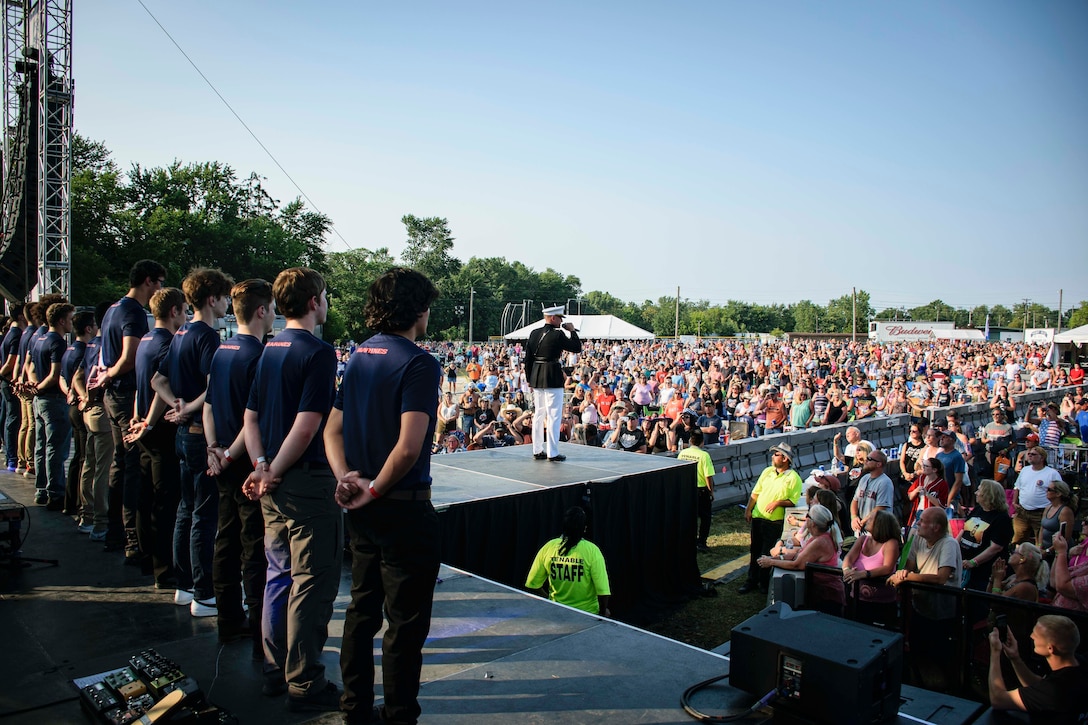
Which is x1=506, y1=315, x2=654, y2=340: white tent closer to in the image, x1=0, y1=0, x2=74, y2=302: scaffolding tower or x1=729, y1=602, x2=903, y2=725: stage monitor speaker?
x1=0, y1=0, x2=74, y2=302: scaffolding tower

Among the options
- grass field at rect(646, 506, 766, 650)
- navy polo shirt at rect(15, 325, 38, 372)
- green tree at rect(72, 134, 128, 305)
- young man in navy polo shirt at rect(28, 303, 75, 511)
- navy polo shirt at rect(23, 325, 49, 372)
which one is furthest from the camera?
green tree at rect(72, 134, 128, 305)

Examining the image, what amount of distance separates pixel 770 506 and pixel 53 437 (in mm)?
7573

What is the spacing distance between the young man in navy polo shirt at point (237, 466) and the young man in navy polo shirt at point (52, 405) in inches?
132

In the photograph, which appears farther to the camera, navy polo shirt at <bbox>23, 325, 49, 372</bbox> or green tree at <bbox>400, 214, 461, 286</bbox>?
green tree at <bbox>400, 214, 461, 286</bbox>

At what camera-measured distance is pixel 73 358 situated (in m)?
5.79

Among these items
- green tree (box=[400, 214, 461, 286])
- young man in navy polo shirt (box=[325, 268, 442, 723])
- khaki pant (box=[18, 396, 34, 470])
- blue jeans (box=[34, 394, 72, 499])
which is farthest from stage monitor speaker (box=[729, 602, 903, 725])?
green tree (box=[400, 214, 461, 286])

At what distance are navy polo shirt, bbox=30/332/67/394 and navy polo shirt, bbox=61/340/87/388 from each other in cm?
30

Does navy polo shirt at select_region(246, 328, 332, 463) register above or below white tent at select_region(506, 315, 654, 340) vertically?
below

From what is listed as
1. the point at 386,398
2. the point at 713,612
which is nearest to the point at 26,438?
the point at 386,398

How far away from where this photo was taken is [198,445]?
3953mm

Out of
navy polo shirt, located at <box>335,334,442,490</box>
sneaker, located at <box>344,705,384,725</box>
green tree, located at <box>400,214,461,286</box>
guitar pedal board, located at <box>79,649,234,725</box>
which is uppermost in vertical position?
green tree, located at <box>400,214,461,286</box>

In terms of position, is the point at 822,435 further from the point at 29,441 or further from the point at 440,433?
the point at 29,441

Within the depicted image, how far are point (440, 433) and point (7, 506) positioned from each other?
8601 millimetres

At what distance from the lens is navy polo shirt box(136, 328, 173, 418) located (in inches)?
171
